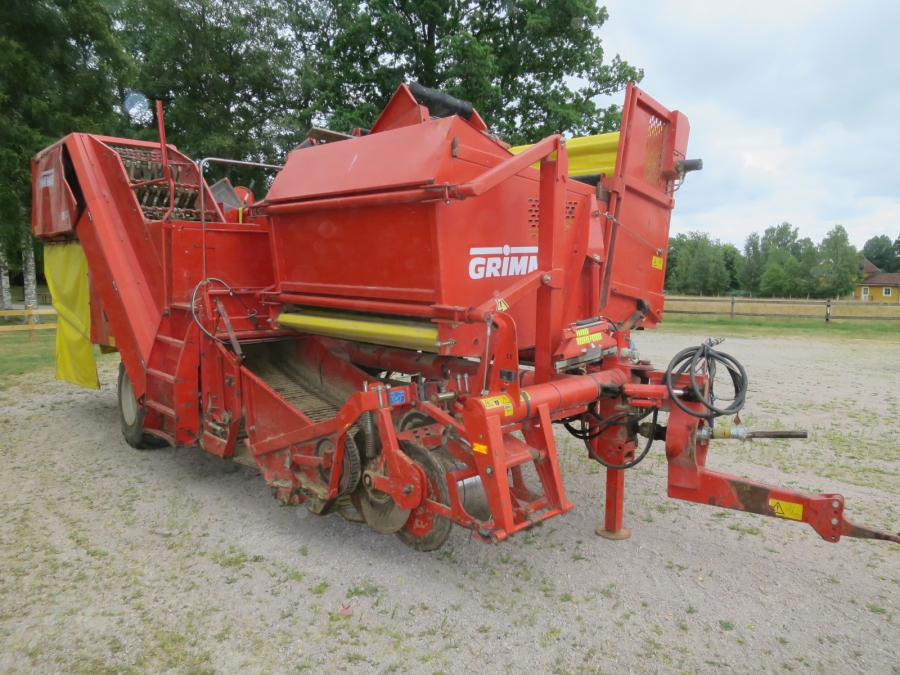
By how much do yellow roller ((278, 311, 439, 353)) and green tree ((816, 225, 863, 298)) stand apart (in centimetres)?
5518

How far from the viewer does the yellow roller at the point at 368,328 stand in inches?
126

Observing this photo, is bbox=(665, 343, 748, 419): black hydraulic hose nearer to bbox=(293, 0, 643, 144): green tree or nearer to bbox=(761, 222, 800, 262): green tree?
bbox=(293, 0, 643, 144): green tree

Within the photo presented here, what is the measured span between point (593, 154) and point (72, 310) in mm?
5158

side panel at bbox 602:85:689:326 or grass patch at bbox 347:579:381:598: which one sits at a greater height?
side panel at bbox 602:85:689:326

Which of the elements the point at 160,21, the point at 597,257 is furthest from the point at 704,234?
the point at 597,257

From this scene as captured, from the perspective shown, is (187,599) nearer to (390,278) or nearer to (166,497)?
(166,497)

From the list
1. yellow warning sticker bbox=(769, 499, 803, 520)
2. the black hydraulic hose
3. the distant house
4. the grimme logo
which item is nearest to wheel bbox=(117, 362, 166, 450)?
the grimme logo

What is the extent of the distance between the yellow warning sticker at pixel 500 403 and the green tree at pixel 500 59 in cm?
1435

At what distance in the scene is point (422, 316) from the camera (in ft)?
10.6

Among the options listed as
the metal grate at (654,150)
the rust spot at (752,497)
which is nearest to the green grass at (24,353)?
the metal grate at (654,150)

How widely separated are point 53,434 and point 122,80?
1154 centimetres

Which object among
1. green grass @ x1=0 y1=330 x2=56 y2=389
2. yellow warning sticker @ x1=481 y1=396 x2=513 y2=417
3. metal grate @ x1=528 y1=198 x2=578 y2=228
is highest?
metal grate @ x1=528 y1=198 x2=578 y2=228

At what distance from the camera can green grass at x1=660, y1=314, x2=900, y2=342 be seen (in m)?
15.3

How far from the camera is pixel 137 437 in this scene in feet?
17.6
